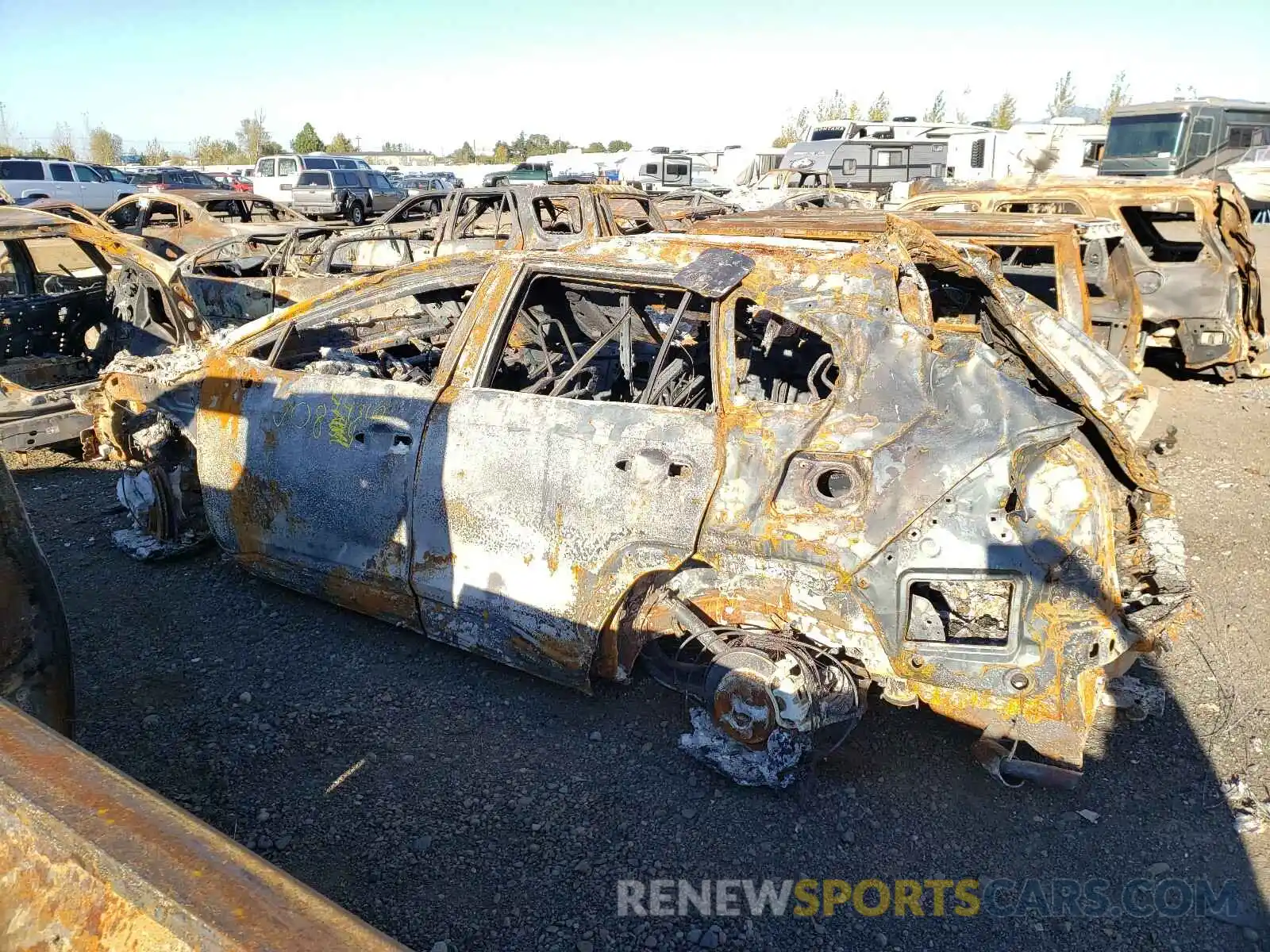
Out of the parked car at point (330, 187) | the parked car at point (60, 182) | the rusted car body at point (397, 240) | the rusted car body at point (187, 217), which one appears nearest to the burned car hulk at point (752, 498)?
the rusted car body at point (397, 240)

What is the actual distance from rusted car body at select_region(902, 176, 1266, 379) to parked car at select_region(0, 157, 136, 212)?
74.7ft

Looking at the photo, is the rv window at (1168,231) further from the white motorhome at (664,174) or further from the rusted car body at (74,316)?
the white motorhome at (664,174)

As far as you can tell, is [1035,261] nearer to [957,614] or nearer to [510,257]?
[957,614]

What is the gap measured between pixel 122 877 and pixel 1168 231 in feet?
31.9

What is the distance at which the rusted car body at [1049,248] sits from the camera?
5.07m

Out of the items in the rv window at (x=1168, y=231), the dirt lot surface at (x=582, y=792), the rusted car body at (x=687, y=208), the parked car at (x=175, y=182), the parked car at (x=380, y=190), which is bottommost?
the dirt lot surface at (x=582, y=792)

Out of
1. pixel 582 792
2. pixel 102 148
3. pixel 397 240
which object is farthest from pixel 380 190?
pixel 102 148

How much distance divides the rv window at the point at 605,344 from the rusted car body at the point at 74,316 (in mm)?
3023

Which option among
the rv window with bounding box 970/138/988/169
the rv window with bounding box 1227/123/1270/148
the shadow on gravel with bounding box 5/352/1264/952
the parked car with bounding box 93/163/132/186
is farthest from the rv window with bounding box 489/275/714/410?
the parked car with bounding box 93/163/132/186

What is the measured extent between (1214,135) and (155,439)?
21245 millimetres

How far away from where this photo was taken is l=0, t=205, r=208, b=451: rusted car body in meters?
5.62

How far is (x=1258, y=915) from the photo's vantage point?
7.79ft

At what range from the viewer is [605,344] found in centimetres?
443

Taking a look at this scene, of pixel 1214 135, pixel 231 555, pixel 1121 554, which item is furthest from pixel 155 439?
pixel 1214 135
